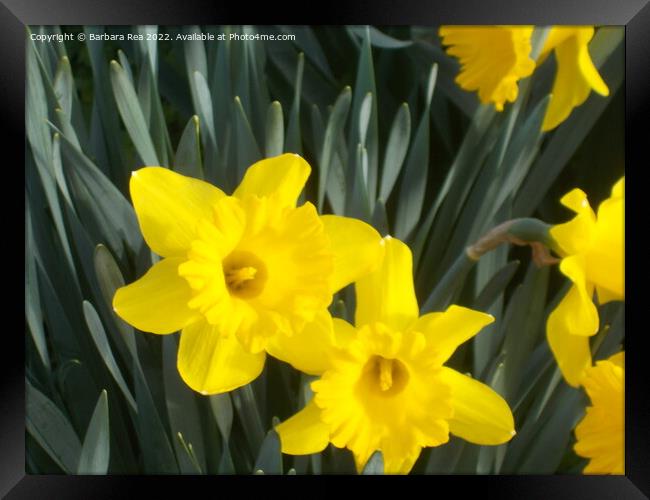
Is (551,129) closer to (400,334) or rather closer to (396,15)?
(396,15)

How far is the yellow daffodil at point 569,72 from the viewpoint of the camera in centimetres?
123

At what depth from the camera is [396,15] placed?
4.01 feet

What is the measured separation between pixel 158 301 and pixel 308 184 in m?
0.30

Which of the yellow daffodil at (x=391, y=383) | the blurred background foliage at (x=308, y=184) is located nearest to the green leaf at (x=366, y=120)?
the blurred background foliage at (x=308, y=184)

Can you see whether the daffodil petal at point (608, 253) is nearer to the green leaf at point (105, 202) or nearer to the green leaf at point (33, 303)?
the green leaf at point (105, 202)

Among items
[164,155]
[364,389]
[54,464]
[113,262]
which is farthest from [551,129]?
[54,464]

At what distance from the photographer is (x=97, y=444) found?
4.00 feet

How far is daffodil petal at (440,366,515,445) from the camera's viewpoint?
122cm

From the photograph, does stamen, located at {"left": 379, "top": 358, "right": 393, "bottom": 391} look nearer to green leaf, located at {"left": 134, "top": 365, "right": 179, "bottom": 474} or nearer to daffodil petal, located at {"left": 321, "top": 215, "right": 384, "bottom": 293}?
daffodil petal, located at {"left": 321, "top": 215, "right": 384, "bottom": 293}

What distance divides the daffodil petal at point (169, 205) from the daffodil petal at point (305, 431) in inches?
12.5

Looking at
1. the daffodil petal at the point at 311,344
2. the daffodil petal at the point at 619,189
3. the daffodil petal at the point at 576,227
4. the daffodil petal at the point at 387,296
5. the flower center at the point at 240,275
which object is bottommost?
the daffodil petal at the point at 311,344

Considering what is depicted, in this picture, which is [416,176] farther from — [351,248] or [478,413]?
[478,413]

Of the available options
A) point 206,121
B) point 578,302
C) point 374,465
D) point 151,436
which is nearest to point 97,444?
point 151,436

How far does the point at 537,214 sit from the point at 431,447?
412 millimetres
